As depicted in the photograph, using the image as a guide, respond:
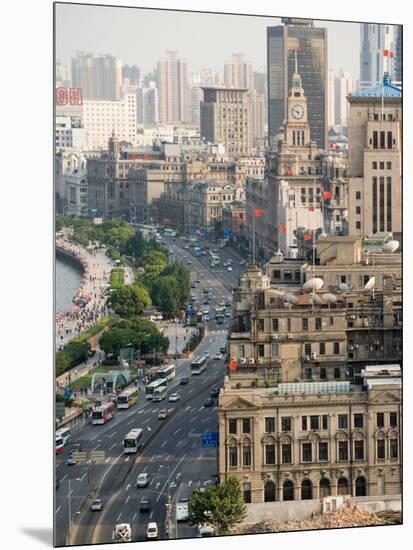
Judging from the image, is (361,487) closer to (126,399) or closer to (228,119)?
(126,399)

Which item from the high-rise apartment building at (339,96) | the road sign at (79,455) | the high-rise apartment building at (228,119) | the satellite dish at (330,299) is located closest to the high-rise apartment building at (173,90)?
the high-rise apartment building at (228,119)

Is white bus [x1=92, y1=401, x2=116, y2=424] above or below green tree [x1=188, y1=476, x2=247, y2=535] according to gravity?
above

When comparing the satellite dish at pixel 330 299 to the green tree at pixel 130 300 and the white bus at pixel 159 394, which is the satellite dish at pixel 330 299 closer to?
the green tree at pixel 130 300

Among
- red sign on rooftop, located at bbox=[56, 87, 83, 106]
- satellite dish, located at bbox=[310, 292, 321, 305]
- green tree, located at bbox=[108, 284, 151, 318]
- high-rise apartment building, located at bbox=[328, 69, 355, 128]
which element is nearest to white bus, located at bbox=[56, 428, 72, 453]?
green tree, located at bbox=[108, 284, 151, 318]

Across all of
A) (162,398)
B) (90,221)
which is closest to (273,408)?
(162,398)

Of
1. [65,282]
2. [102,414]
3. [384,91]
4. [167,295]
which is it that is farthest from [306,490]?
[384,91]

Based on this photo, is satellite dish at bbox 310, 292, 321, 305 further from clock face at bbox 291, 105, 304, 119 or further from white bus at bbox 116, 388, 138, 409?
white bus at bbox 116, 388, 138, 409
